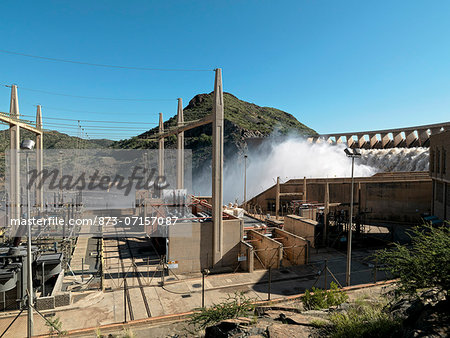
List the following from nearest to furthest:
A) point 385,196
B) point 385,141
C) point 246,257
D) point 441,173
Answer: point 246,257, point 441,173, point 385,196, point 385,141

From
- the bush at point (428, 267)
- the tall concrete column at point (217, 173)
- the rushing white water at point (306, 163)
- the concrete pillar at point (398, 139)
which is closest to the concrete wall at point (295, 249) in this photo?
the tall concrete column at point (217, 173)

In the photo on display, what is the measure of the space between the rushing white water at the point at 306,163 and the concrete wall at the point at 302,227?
2922cm

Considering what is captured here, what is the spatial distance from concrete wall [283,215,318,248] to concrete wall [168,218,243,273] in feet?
24.0

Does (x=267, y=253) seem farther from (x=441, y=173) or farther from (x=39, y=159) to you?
(x=39, y=159)

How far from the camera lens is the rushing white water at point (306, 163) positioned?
59500mm

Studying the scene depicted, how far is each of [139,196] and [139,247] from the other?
1129cm

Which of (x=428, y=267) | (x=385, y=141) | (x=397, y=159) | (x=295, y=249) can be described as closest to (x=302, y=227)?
(x=295, y=249)

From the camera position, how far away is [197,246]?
18.2m

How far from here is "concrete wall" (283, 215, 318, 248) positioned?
23375 mm

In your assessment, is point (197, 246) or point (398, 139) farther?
point (398, 139)

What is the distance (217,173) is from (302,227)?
1015cm

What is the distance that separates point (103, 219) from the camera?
3125cm

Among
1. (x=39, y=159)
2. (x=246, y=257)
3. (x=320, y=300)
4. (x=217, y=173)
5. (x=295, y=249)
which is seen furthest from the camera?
(x=39, y=159)

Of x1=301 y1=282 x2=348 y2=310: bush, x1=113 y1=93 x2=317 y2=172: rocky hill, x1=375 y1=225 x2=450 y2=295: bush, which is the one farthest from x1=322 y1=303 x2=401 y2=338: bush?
x1=113 y1=93 x2=317 y2=172: rocky hill
